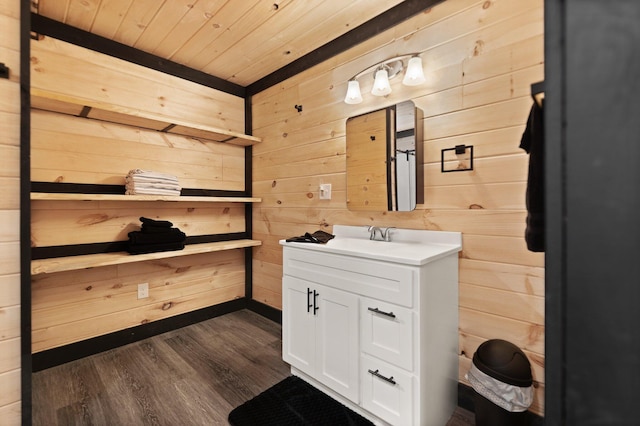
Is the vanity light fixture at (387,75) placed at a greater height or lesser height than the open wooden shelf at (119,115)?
greater

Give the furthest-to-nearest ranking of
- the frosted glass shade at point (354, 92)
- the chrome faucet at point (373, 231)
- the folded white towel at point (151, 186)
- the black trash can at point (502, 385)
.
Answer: the folded white towel at point (151, 186)
the frosted glass shade at point (354, 92)
the chrome faucet at point (373, 231)
the black trash can at point (502, 385)

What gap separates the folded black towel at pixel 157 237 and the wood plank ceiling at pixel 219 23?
57.4 inches

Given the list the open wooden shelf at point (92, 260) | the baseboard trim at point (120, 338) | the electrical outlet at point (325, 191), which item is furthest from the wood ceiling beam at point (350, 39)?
the baseboard trim at point (120, 338)

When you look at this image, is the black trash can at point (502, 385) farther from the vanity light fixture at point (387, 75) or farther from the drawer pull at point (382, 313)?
the vanity light fixture at point (387, 75)

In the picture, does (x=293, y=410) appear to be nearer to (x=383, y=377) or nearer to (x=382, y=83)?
(x=383, y=377)

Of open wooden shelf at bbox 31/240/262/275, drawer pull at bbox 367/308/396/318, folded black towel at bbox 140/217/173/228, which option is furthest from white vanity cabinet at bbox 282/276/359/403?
folded black towel at bbox 140/217/173/228

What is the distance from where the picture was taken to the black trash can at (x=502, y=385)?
4.36 feet

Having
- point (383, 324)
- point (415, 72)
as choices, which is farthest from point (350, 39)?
point (383, 324)

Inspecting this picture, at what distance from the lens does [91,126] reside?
2.20m

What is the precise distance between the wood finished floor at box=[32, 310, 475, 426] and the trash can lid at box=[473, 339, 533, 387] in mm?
412

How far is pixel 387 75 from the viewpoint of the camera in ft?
6.41

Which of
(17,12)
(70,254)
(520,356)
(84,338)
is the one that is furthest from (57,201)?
(520,356)

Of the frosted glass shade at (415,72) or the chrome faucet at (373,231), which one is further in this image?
the chrome faucet at (373,231)

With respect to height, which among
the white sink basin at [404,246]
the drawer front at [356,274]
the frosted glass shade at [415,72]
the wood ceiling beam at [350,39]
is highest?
A: the wood ceiling beam at [350,39]
